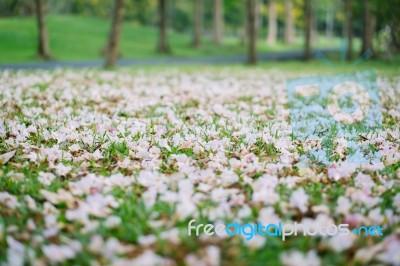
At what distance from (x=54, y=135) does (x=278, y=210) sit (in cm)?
253

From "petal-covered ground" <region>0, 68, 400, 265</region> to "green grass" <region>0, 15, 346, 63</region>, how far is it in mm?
17324

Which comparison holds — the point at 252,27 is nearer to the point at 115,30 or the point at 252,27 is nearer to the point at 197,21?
the point at 115,30

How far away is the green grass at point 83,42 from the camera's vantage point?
2328cm

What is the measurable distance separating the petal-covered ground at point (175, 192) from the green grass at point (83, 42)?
17324 millimetres

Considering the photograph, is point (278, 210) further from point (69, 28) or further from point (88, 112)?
point (69, 28)

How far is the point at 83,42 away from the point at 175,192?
27.7m

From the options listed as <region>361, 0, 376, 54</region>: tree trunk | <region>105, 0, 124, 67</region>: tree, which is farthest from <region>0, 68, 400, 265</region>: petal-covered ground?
<region>361, 0, 376, 54</region>: tree trunk

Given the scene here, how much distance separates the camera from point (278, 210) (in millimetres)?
2344

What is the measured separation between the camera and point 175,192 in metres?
2.55

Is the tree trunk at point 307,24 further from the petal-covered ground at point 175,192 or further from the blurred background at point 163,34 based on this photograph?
the petal-covered ground at point 175,192

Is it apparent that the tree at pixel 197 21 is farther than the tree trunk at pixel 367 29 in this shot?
Yes

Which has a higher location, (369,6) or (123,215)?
(369,6)

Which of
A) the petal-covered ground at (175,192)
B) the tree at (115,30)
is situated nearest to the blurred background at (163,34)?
the tree at (115,30)

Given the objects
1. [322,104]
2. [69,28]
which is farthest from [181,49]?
[322,104]
